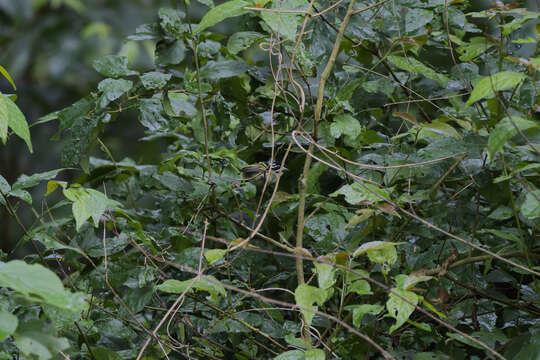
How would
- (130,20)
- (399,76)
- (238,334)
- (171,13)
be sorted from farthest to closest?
(130,20), (399,76), (171,13), (238,334)

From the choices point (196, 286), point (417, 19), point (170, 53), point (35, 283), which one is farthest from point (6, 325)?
point (417, 19)

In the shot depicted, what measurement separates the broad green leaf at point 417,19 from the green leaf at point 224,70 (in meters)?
0.27

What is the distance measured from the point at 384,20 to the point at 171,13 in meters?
0.38

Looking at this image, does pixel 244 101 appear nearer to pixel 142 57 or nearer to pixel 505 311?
pixel 505 311

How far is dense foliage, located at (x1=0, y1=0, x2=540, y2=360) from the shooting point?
2.28ft

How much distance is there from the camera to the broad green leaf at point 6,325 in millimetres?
460

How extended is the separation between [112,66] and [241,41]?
0.22 meters

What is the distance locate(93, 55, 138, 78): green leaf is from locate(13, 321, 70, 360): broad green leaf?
483 millimetres

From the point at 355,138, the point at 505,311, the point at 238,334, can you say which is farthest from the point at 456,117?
the point at 238,334

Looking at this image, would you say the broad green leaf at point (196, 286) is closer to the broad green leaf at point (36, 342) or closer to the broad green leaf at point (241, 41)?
the broad green leaf at point (36, 342)

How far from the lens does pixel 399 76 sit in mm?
1064

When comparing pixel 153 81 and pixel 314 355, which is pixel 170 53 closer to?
pixel 153 81

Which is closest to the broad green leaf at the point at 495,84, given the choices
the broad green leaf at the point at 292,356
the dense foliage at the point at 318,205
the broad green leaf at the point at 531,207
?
the dense foliage at the point at 318,205

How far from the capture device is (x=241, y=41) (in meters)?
0.87
